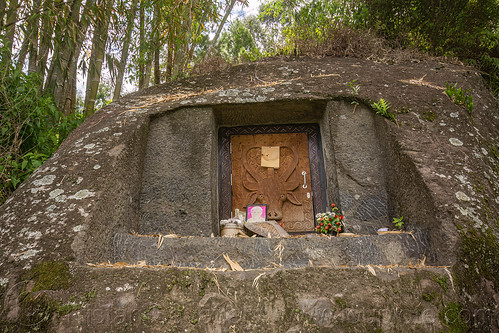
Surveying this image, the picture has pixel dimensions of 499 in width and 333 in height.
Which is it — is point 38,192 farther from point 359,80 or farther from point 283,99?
point 359,80

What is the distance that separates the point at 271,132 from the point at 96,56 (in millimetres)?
2946

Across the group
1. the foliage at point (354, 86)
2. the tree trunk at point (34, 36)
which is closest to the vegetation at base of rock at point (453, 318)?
the foliage at point (354, 86)

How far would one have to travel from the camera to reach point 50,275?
1.99m

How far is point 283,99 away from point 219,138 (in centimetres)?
97

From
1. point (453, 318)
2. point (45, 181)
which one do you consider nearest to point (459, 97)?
point (453, 318)

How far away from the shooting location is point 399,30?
5191mm

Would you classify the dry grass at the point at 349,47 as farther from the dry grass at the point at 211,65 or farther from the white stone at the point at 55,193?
the white stone at the point at 55,193

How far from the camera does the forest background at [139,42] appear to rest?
11.8 feet

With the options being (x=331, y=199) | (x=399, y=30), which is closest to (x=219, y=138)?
(x=331, y=199)

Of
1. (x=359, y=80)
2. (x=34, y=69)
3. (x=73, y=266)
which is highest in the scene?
(x=34, y=69)

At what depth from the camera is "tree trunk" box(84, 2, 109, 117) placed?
4.13 m

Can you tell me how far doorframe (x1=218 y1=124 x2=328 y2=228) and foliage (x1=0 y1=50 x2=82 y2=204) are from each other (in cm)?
184

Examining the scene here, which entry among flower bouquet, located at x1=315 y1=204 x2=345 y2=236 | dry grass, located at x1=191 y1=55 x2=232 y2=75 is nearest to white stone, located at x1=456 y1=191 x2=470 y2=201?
flower bouquet, located at x1=315 y1=204 x2=345 y2=236

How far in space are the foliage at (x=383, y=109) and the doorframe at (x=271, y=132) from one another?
32.7 inches
